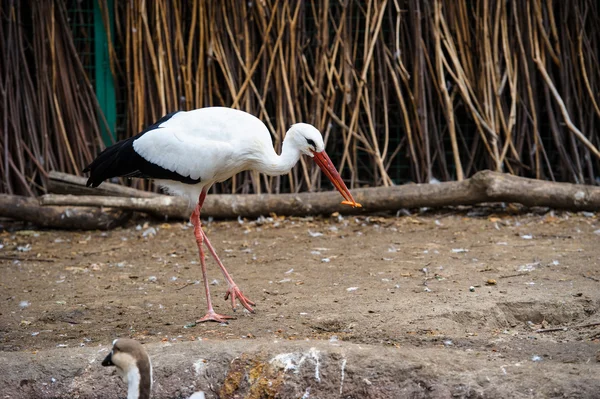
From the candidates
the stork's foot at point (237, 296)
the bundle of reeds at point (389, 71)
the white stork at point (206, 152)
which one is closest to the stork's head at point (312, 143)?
the white stork at point (206, 152)

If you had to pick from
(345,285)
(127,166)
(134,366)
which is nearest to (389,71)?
(345,285)

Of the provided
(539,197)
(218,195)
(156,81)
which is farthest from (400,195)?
(156,81)

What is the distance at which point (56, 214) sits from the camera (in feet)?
22.3

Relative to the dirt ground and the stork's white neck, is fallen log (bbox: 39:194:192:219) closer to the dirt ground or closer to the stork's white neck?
the dirt ground

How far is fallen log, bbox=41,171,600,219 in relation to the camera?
6418 mm

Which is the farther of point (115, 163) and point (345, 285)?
point (345, 285)

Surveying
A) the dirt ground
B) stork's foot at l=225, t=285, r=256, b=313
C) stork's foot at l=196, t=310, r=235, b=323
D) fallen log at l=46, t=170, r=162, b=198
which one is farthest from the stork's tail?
fallen log at l=46, t=170, r=162, b=198

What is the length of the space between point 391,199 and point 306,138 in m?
2.13

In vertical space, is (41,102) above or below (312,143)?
above

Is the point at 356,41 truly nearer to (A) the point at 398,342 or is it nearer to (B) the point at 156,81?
(B) the point at 156,81

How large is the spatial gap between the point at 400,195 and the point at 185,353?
11.1 ft

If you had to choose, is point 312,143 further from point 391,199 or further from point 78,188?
point 78,188

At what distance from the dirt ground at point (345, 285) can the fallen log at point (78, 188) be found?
260 mm

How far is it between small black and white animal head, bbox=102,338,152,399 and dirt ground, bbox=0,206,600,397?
2.55 ft
